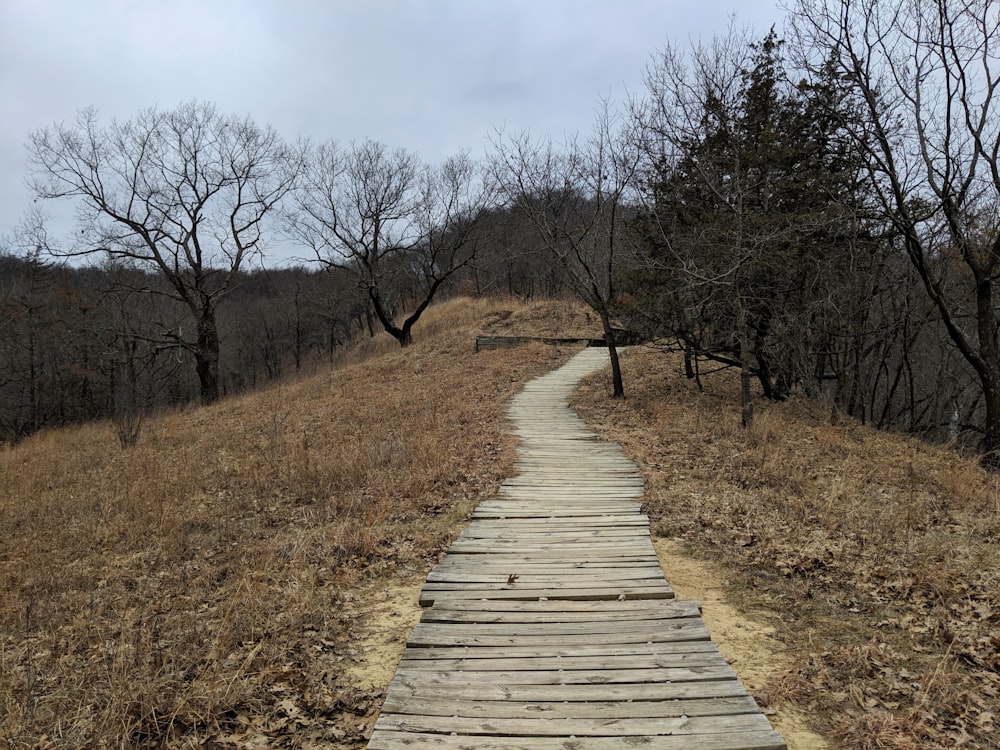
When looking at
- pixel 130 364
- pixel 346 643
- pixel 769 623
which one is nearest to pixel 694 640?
pixel 769 623

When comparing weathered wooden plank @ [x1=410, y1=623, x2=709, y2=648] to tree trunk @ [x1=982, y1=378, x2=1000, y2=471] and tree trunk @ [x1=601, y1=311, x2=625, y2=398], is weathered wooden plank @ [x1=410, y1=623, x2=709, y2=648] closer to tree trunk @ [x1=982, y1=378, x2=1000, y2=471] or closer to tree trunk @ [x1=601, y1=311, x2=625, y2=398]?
tree trunk @ [x1=601, y1=311, x2=625, y2=398]

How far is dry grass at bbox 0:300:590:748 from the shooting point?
3.26 meters

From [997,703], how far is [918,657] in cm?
53

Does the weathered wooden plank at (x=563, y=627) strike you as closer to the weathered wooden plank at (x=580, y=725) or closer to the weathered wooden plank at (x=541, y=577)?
the weathered wooden plank at (x=541, y=577)

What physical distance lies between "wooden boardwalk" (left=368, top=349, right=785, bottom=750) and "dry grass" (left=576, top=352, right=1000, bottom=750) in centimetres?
69

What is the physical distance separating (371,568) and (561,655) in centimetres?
253

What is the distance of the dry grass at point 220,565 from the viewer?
326cm

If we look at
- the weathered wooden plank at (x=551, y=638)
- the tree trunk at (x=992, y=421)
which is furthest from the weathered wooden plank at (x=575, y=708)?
the tree trunk at (x=992, y=421)

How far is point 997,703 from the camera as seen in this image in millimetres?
3375

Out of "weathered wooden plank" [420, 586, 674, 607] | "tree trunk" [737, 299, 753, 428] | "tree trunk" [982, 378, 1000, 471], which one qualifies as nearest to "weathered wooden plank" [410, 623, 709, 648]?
"weathered wooden plank" [420, 586, 674, 607]

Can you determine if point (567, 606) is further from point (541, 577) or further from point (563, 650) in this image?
point (563, 650)

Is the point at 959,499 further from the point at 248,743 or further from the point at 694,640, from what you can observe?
the point at 248,743

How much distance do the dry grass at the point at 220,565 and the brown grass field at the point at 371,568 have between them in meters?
0.03

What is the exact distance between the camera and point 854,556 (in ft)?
18.1
